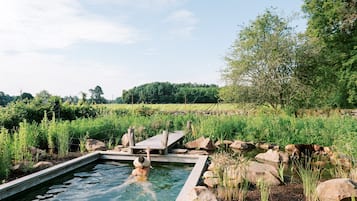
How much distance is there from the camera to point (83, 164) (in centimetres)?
695

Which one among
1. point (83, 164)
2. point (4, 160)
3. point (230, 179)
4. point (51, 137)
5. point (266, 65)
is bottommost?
point (83, 164)

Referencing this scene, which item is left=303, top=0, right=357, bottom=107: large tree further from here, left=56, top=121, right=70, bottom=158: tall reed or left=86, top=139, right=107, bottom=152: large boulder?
left=56, top=121, right=70, bottom=158: tall reed

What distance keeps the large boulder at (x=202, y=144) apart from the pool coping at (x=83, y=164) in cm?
141

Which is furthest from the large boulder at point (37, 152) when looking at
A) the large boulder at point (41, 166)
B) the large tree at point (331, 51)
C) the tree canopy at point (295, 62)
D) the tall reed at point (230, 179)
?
the large tree at point (331, 51)

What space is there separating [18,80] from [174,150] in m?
9.82

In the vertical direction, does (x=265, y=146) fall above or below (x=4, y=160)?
below

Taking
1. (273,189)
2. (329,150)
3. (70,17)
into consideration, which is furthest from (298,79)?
(273,189)

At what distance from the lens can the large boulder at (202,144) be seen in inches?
345

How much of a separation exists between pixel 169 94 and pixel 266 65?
39.1 feet

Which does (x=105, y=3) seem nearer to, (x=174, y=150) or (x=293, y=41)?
(x=174, y=150)

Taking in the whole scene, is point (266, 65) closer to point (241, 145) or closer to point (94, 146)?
point (241, 145)

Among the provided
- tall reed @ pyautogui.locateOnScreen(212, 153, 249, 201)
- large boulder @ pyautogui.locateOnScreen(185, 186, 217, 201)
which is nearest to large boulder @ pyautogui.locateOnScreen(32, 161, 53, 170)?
tall reed @ pyautogui.locateOnScreen(212, 153, 249, 201)

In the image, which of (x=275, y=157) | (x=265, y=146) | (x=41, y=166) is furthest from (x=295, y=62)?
(x=41, y=166)

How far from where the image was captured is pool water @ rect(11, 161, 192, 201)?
4.98 metres
